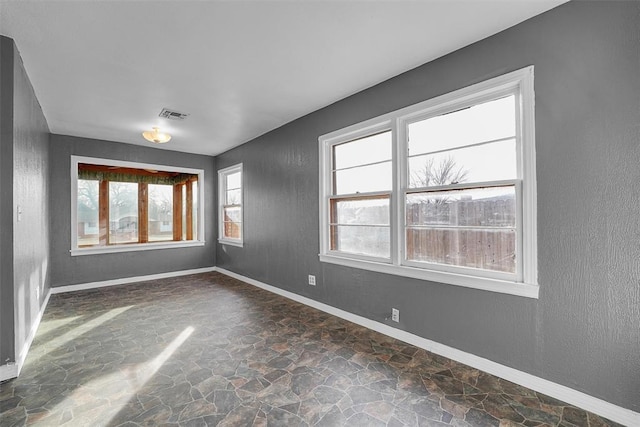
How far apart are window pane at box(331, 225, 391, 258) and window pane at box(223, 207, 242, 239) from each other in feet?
8.61

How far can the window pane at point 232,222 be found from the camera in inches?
228

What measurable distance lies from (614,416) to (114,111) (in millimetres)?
5564

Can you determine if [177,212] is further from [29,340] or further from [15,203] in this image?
[15,203]

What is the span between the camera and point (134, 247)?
545cm

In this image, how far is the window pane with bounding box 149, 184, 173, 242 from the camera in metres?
6.22

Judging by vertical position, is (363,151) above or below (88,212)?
above

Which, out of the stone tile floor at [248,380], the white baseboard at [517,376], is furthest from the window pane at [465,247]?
the stone tile floor at [248,380]

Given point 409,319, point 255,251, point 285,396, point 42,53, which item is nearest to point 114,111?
point 42,53

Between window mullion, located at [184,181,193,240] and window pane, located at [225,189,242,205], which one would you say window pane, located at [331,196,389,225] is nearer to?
window pane, located at [225,189,242,205]

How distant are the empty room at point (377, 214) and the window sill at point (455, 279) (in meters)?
0.02

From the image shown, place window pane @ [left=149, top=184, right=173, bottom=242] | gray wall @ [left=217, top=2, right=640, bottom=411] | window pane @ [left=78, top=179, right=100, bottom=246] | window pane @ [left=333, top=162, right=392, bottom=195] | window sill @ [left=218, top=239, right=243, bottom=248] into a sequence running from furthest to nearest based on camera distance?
window pane @ [left=149, top=184, right=173, bottom=242]
window sill @ [left=218, top=239, right=243, bottom=248]
window pane @ [left=78, top=179, right=100, bottom=246]
window pane @ [left=333, top=162, right=392, bottom=195]
gray wall @ [left=217, top=2, right=640, bottom=411]

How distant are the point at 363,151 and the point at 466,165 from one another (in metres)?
1.24

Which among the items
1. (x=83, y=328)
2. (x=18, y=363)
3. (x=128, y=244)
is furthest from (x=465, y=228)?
(x=128, y=244)

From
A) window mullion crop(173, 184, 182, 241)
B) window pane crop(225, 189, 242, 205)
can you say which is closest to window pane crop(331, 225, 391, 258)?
window pane crop(225, 189, 242, 205)
